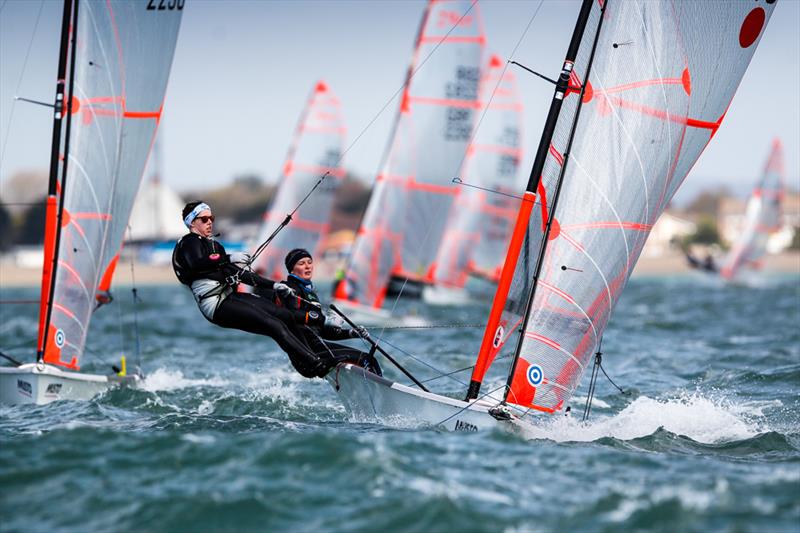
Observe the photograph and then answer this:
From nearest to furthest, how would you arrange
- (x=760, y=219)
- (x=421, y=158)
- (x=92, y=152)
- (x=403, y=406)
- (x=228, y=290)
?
(x=403, y=406) → (x=228, y=290) → (x=92, y=152) → (x=421, y=158) → (x=760, y=219)

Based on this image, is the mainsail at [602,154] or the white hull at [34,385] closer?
the mainsail at [602,154]

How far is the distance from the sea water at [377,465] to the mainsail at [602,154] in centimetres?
67

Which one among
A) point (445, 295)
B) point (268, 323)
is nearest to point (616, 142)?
point (268, 323)

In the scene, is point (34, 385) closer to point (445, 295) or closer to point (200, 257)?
point (200, 257)

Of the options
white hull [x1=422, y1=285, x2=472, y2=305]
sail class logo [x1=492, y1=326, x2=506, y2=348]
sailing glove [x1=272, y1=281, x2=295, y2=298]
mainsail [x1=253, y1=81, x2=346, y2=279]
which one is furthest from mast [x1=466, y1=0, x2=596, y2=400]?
white hull [x1=422, y1=285, x2=472, y2=305]

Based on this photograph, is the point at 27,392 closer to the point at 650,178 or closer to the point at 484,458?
the point at 484,458

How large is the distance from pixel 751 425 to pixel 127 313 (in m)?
19.6

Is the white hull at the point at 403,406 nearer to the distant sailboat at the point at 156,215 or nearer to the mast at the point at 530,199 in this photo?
the mast at the point at 530,199

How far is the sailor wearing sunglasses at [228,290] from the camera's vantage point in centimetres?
720

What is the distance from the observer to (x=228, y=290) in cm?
739

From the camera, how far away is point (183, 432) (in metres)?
6.62

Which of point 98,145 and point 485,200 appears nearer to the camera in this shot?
point 98,145

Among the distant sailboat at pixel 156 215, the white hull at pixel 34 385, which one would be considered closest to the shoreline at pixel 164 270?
the distant sailboat at pixel 156 215

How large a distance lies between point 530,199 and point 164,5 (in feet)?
14.5
